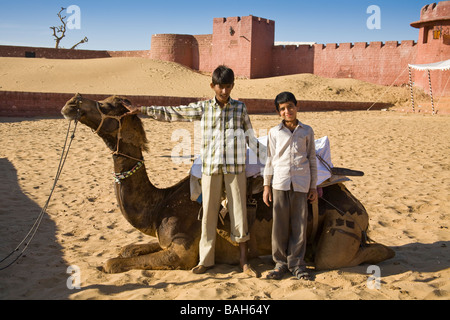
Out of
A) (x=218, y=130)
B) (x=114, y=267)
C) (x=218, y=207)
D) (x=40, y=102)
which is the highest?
(x=40, y=102)

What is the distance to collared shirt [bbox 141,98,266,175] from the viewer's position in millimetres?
3715

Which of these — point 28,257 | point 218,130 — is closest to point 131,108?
point 218,130

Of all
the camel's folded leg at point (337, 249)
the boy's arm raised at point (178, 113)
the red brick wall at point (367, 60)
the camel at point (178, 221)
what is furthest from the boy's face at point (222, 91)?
the red brick wall at point (367, 60)

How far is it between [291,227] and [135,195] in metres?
1.42

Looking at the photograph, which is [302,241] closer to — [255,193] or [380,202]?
[255,193]

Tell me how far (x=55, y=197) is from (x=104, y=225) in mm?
1562

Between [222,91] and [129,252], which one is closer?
[222,91]

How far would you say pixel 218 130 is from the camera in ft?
12.3

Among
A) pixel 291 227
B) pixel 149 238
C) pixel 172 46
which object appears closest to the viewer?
pixel 291 227

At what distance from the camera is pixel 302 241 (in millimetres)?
3760

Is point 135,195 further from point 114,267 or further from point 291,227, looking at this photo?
point 291,227

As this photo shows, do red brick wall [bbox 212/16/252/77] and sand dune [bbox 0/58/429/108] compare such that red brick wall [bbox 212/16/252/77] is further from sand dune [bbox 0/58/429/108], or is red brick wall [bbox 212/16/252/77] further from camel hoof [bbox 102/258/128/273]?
camel hoof [bbox 102/258/128/273]

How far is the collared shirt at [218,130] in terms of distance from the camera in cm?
371
